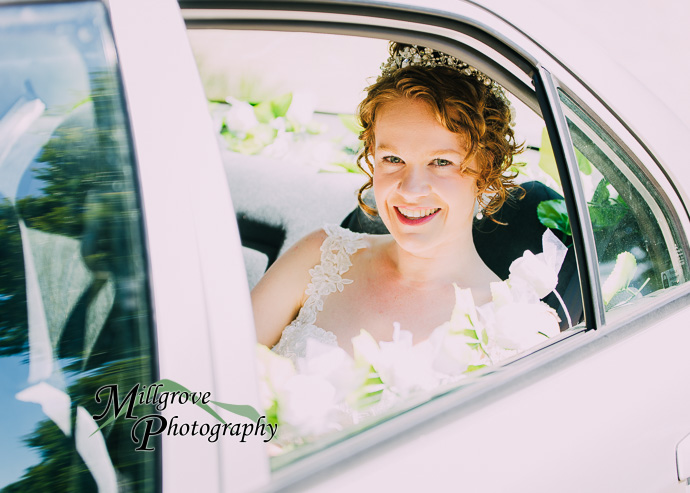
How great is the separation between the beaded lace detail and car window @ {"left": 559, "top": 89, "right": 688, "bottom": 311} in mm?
987

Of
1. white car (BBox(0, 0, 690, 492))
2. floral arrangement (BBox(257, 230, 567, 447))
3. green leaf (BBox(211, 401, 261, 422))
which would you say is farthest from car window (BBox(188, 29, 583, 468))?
green leaf (BBox(211, 401, 261, 422))

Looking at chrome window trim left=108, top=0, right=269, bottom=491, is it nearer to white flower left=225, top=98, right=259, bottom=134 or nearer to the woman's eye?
the woman's eye

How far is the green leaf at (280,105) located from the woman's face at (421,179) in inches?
51.4

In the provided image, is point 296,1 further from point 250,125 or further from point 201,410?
point 250,125

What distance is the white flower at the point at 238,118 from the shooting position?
308cm

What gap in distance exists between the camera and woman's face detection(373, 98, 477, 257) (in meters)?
1.91

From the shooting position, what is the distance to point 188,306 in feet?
2.61

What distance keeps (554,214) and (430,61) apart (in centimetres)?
73

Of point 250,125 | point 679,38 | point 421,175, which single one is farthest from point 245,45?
point 679,38

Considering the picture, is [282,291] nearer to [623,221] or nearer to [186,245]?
[623,221]

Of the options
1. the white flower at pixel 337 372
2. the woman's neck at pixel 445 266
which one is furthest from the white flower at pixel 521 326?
the woman's neck at pixel 445 266

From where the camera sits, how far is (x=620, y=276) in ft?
4.37

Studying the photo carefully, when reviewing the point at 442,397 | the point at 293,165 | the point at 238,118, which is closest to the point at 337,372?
the point at 442,397

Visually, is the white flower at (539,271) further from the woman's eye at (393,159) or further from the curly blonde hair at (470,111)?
the woman's eye at (393,159)
